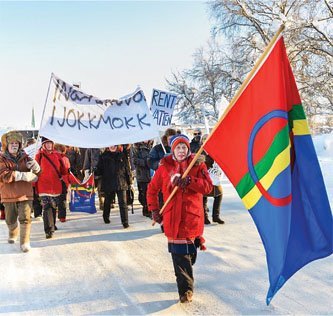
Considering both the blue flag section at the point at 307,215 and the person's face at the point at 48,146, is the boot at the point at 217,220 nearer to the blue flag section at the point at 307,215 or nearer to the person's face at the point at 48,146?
the person's face at the point at 48,146

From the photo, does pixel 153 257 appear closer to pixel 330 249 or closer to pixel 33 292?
pixel 33 292

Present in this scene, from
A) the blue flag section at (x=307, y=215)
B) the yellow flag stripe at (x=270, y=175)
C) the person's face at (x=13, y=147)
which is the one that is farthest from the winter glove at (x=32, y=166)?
the blue flag section at (x=307, y=215)

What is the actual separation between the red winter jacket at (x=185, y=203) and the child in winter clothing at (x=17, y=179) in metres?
2.37

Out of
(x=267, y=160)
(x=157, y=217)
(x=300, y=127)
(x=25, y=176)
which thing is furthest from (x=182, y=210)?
(x=25, y=176)

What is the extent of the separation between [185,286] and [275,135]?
66.0 inches

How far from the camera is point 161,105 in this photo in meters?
9.80

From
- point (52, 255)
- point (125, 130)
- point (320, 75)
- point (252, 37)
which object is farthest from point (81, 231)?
point (252, 37)

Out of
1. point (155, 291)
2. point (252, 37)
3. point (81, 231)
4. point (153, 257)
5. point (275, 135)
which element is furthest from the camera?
point (252, 37)

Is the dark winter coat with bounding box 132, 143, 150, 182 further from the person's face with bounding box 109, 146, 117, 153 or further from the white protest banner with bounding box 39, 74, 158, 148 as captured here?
the white protest banner with bounding box 39, 74, 158, 148

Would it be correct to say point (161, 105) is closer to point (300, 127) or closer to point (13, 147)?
point (13, 147)

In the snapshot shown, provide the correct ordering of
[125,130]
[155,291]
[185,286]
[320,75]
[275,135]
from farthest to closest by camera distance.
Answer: [320,75]
[125,130]
[155,291]
[185,286]
[275,135]

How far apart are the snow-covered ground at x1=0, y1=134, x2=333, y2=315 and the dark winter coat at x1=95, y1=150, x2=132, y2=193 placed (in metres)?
0.89

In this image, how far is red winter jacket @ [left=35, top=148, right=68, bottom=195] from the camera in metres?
6.33

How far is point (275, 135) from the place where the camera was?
3.11m
